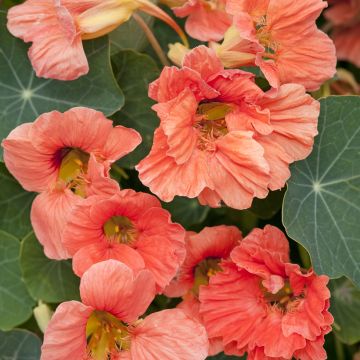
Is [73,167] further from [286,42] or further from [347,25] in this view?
[347,25]

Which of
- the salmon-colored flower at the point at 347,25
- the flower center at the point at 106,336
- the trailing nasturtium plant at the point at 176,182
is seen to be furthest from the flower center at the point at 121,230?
the salmon-colored flower at the point at 347,25

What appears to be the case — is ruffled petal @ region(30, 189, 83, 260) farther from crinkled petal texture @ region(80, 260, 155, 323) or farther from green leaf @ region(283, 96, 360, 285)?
green leaf @ region(283, 96, 360, 285)

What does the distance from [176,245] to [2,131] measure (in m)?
0.36

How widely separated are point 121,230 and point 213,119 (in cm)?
22

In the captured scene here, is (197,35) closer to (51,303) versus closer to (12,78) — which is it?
(12,78)

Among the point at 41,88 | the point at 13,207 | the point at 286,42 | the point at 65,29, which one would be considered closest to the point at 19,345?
the point at 13,207

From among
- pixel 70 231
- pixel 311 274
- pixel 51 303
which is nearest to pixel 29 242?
pixel 51 303

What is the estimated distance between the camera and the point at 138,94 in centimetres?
128

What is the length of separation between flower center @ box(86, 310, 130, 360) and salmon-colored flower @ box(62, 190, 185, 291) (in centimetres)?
10

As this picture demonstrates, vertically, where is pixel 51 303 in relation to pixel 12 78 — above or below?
below

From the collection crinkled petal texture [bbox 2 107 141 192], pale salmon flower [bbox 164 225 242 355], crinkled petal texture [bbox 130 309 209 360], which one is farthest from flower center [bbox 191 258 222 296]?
crinkled petal texture [bbox 2 107 141 192]

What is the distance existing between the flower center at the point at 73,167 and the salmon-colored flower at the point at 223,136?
0.17 metres

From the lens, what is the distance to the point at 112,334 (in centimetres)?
112

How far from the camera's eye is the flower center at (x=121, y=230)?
3.69ft
